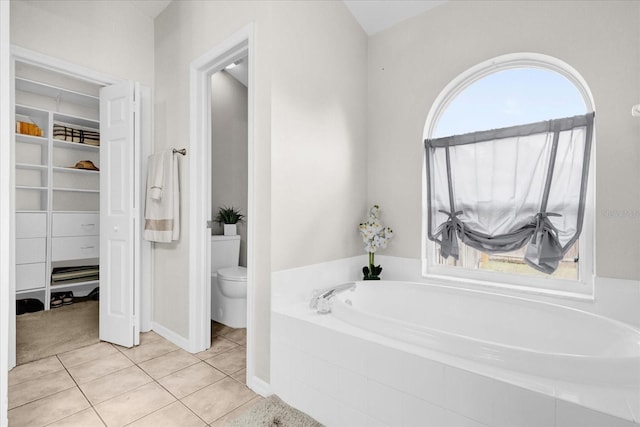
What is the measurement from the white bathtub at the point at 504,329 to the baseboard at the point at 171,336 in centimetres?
140

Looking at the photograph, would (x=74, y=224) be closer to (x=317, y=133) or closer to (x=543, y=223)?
(x=317, y=133)

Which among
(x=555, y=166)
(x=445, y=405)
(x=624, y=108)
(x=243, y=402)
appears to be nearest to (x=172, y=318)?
(x=243, y=402)

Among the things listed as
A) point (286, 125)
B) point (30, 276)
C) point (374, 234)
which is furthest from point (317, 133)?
point (30, 276)

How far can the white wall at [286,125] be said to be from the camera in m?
1.93

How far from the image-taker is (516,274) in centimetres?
→ 212

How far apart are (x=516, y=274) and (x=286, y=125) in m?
1.78

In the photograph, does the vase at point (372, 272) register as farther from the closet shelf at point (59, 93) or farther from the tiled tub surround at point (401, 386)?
the closet shelf at point (59, 93)

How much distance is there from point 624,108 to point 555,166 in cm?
41

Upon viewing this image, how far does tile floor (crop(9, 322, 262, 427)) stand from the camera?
66.0 inches

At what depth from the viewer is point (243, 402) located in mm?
1826

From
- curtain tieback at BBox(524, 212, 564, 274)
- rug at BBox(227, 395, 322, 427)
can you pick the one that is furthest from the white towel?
curtain tieback at BBox(524, 212, 564, 274)

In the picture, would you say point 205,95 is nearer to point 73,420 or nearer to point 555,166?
point 73,420

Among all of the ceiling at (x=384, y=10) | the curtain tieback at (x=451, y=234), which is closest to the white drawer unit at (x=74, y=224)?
the ceiling at (x=384, y=10)

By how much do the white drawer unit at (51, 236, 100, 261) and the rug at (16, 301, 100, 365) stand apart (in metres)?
0.55
